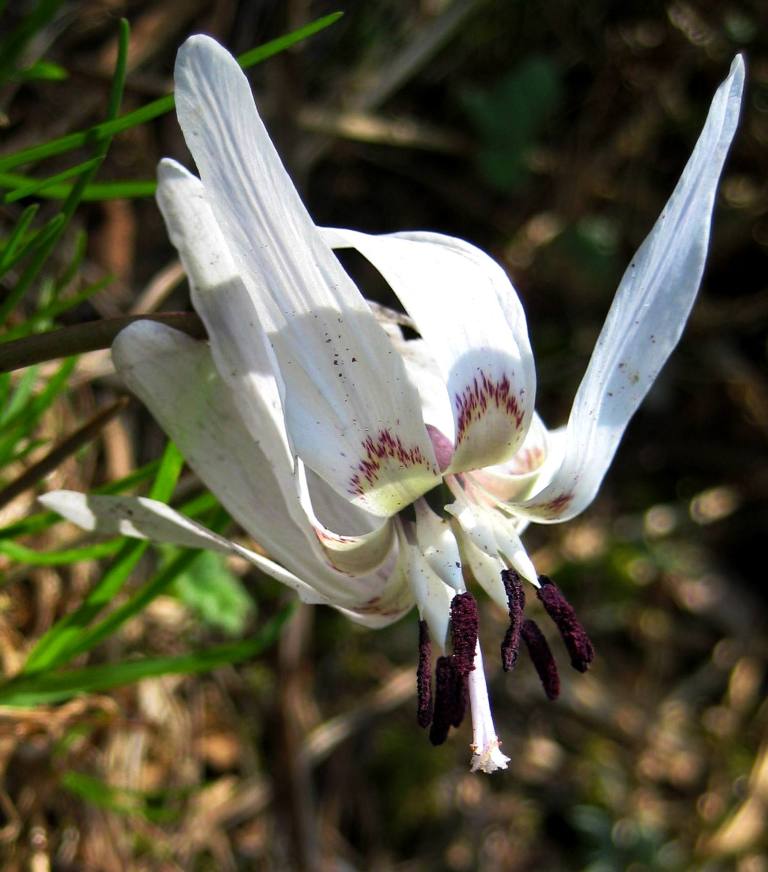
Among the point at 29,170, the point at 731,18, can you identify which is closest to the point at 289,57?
the point at 29,170

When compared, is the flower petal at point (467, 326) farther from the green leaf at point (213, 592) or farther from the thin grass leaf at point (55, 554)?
the green leaf at point (213, 592)

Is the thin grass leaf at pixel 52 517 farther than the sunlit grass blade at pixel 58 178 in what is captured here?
Yes

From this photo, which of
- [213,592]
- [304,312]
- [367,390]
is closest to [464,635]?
[367,390]

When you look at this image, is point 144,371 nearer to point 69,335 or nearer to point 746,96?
point 69,335

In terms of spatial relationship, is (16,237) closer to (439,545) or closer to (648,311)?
(439,545)

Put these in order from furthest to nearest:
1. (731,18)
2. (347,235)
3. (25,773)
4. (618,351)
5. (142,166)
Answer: (731,18) → (142,166) → (25,773) → (618,351) → (347,235)

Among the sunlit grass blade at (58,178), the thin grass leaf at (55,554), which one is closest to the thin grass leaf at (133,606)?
the thin grass leaf at (55,554)

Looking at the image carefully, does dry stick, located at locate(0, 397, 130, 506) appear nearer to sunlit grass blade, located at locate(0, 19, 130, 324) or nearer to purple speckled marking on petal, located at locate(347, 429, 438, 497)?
sunlit grass blade, located at locate(0, 19, 130, 324)
